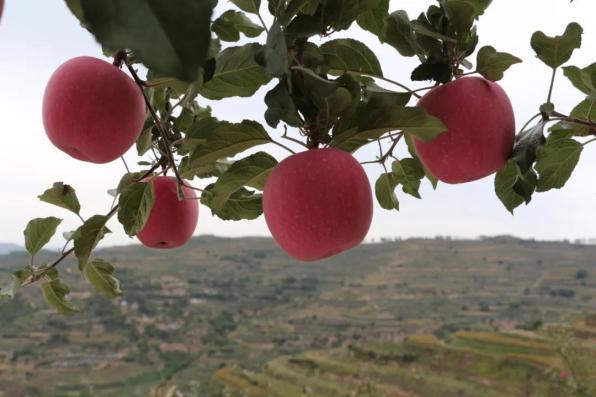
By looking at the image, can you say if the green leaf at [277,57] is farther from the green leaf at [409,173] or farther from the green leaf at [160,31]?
the green leaf at [409,173]

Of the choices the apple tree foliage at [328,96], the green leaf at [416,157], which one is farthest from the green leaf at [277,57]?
the green leaf at [416,157]

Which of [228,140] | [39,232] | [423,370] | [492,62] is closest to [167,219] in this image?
[39,232]

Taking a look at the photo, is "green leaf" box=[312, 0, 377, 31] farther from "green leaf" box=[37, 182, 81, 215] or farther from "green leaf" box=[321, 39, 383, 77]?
"green leaf" box=[37, 182, 81, 215]

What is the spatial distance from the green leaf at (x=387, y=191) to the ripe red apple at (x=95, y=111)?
31cm

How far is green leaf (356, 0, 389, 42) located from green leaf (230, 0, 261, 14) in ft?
0.30

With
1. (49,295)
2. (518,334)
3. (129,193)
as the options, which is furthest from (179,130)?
(518,334)

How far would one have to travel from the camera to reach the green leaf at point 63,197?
30.1 inches

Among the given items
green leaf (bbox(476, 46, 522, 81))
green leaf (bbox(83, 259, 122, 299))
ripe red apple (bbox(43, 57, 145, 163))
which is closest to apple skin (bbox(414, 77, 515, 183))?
green leaf (bbox(476, 46, 522, 81))

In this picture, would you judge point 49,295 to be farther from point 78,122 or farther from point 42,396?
point 42,396

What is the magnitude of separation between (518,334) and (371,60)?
43.5ft

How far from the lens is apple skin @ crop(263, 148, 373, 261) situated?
0.48 metres

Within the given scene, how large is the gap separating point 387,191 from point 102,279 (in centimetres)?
34

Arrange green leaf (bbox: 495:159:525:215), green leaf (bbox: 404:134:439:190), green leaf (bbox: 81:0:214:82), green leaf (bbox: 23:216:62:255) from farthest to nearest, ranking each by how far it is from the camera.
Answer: green leaf (bbox: 23:216:62:255) < green leaf (bbox: 404:134:439:190) < green leaf (bbox: 495:159:525:215) < green leaf (bbox: 81:0:214:82)

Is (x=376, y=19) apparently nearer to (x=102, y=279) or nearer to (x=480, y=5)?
(x=480, y=5)
